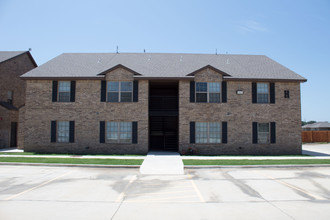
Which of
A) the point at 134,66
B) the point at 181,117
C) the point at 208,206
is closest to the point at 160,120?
the point at 181,117

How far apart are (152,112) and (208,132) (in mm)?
4515

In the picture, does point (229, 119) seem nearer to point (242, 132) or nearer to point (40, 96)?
point (242, 132)

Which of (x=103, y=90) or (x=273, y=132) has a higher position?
(x=103, y=90)

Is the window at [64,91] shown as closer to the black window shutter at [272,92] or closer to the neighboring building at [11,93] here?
the neighboring building at [11,93]

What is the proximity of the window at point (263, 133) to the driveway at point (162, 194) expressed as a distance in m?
6.17

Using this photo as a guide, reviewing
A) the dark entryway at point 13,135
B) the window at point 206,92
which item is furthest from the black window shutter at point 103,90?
the dark entryway at point 13,135

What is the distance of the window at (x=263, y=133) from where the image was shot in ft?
57.8

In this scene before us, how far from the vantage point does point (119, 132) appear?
17.3 m

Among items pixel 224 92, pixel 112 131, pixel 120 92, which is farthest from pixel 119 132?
pixel 224 92

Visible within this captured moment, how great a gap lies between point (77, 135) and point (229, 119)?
37.7 feet

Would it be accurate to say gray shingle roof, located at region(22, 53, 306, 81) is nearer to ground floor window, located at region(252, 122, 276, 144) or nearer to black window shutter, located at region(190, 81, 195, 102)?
black window shutter, located at region(190, 81, 195, 102)

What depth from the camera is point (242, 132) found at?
17391 millimetres

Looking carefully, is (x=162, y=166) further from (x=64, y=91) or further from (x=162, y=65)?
(x=64, y=91)

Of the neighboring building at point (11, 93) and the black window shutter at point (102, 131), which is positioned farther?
the neighboring building at point (11, 93)
